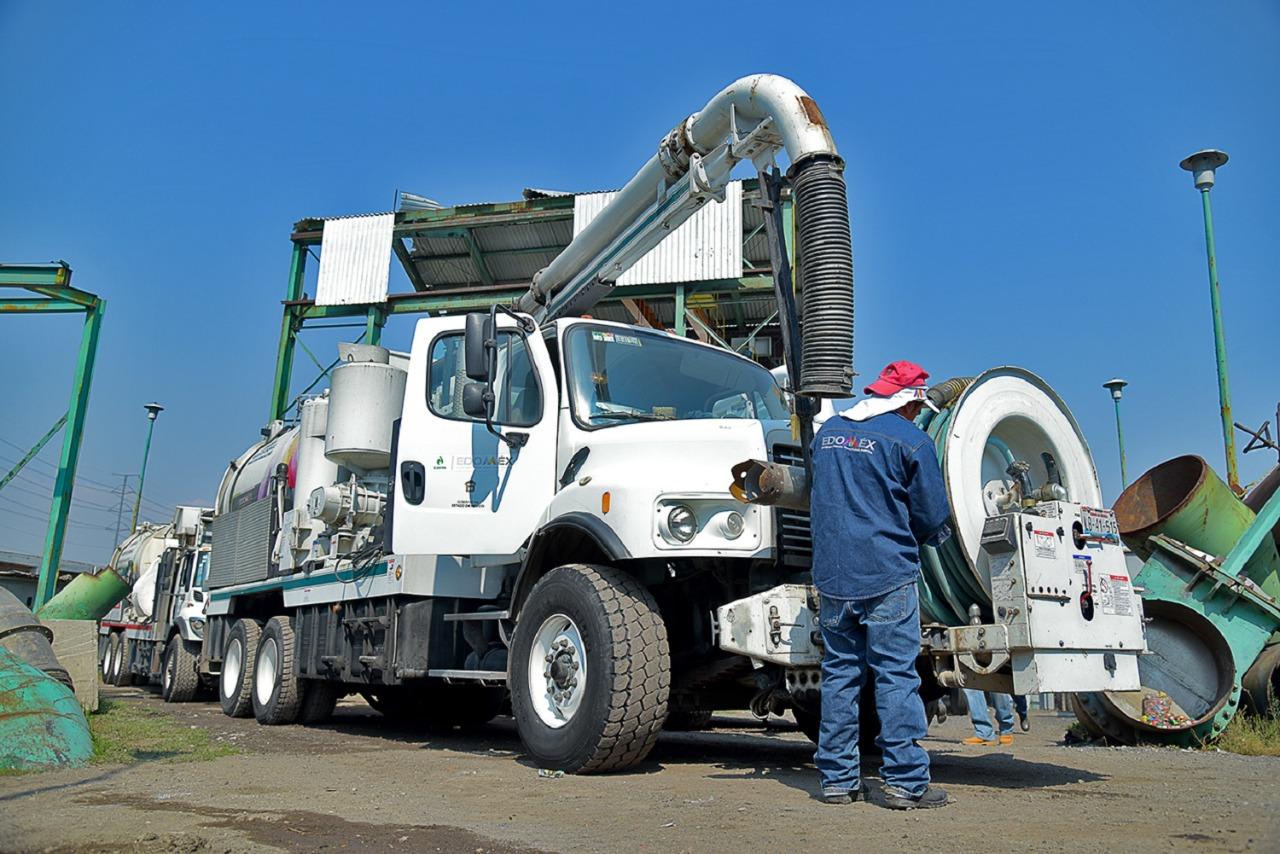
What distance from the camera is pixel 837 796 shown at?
4.41 metres

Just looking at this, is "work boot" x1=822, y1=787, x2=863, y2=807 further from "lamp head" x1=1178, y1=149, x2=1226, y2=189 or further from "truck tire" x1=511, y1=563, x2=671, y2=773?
"lamp head" x1=1178, y1=149, x2=1226, y2=189

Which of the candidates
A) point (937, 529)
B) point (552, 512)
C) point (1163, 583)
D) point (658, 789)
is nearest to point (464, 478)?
point (552, 512)

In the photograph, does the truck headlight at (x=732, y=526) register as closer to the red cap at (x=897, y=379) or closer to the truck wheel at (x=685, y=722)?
the red cap at (x=897, y=379)

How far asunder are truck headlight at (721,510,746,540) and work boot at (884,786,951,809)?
148cm

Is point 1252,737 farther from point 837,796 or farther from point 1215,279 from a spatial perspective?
point 1215,279

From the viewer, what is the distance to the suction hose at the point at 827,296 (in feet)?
16.4

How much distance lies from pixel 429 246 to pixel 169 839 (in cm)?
2334

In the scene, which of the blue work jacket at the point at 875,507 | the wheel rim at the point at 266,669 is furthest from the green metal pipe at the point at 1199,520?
the wheel rim at the point at 266,669

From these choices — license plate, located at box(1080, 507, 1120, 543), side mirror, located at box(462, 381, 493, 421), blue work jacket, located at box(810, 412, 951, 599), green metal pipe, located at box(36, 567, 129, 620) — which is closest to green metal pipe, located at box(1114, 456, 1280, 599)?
license plate, located at box(1080, 507, 1120, 543)

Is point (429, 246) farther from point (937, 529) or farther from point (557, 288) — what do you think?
point (937, 529)

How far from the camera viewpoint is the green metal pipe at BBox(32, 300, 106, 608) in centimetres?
1549

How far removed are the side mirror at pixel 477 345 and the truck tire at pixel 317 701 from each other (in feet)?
15.7

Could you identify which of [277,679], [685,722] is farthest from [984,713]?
[277,679]

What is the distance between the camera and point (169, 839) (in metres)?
3.53
